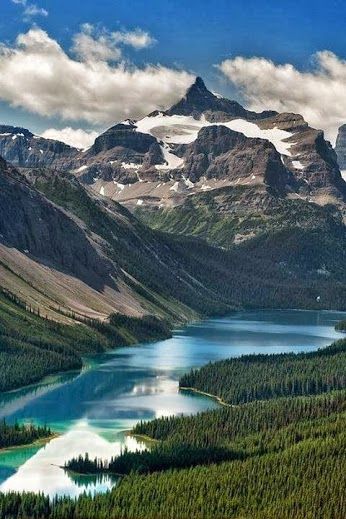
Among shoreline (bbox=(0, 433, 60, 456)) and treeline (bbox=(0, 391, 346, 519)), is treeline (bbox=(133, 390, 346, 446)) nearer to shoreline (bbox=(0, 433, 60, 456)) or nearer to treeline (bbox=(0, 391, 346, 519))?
treeline (bbox=(0, 391, 346, 519))

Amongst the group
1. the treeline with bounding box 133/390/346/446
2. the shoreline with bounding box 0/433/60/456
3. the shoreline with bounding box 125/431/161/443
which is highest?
the treeline with bounding box 133/390/346/446

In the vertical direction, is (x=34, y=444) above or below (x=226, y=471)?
below

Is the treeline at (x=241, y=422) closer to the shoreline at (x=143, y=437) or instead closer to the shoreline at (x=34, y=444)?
the shoreline at (x=143, y=437)

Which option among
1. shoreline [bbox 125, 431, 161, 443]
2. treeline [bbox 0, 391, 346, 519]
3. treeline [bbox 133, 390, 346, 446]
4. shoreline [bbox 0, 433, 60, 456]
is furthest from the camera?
shoreline [bbox 125, 431, 161, 443]

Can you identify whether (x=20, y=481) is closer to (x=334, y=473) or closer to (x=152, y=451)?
(x=152, y=451)

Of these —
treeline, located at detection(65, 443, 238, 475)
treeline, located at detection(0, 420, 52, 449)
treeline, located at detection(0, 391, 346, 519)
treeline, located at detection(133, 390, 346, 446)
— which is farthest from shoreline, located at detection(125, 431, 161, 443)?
treeline, located at detection(0, 391, 346, 519)

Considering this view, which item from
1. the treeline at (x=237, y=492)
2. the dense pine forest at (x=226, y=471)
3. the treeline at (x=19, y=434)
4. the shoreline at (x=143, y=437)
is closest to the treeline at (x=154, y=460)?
the dense pine forest at (x=226, y=471)

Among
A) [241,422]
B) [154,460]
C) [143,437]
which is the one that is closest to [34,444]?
[143,437]

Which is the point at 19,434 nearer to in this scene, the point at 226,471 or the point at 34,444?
the point at 34,444
